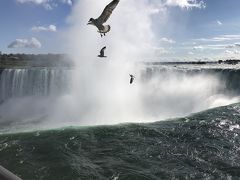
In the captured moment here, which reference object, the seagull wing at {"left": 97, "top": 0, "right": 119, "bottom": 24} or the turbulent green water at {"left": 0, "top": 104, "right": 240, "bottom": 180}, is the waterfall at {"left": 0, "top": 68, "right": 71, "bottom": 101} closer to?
the turbulent green water at {"left": 0, "top": 104, "right": 240, "bottom": 180}

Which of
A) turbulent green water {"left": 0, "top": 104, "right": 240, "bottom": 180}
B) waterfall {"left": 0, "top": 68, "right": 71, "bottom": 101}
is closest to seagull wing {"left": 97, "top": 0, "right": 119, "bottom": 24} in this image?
turbulent green water {"left": 0, "top": 104, "right": 240, "bottom": 180}

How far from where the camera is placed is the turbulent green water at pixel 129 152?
1152 centimetres

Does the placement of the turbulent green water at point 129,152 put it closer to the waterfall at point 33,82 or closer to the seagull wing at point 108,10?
the seagull wing at point 108,10

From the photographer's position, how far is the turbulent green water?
37.8ft

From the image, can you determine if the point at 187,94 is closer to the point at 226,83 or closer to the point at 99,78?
the point at 226,83

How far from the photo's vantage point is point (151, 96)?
31.5 metres

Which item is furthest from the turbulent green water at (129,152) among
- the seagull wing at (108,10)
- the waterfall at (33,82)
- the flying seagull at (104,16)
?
the waterfall at (33,82)

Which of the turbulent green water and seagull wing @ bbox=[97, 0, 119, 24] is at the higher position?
seagull wing @ bbox=[97, 0, 119, 24]

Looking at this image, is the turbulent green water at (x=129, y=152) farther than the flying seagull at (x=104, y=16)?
Yes

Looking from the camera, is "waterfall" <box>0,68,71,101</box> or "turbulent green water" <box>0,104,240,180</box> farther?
"waterfall" <box>0,68,71,101</box>

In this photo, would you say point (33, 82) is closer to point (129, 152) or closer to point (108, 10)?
point (129, 152)

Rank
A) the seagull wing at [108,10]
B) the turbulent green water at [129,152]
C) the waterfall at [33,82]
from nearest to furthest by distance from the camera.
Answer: the seagull wing at [108,10] → the turbulent green water at [129,152] → the waterfall at [33,82]

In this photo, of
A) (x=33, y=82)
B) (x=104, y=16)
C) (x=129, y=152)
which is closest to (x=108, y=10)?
(x=104, y=16)

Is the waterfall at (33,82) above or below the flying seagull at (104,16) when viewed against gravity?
below
